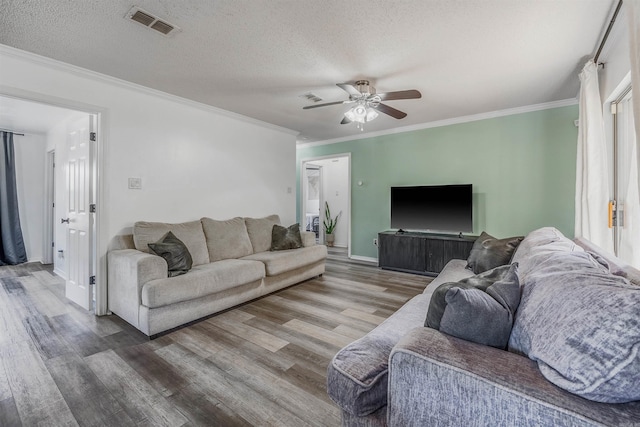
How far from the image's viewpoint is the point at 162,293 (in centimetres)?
243

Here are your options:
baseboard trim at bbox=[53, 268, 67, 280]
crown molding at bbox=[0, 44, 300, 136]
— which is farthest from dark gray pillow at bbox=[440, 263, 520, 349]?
baseboard trim at bbox=[53, 268, 67, 280]

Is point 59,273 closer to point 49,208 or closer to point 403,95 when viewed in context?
point 49,208

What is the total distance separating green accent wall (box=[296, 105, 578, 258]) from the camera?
378cm

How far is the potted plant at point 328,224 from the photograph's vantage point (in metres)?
7.31

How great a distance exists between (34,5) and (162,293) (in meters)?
2.16

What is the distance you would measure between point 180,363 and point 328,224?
5.54m

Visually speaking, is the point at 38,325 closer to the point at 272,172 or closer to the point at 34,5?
the point at 34,5

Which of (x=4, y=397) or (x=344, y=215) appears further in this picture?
(x=344, y=215)

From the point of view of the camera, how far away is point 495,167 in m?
4.21

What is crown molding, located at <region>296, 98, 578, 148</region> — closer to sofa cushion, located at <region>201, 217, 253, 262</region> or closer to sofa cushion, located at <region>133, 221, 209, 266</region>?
sofa cushion, located at <region>201, 217, 253, 262</region>

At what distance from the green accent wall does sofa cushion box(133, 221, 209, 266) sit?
318 centimetres

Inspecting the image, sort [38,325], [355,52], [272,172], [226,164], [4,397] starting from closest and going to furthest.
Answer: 1. [4,397]
2. [355,52]
3. [38,325]
4. [226,164]
5. [272,172]

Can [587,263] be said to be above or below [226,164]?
below

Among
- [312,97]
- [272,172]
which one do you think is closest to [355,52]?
[312,97]
